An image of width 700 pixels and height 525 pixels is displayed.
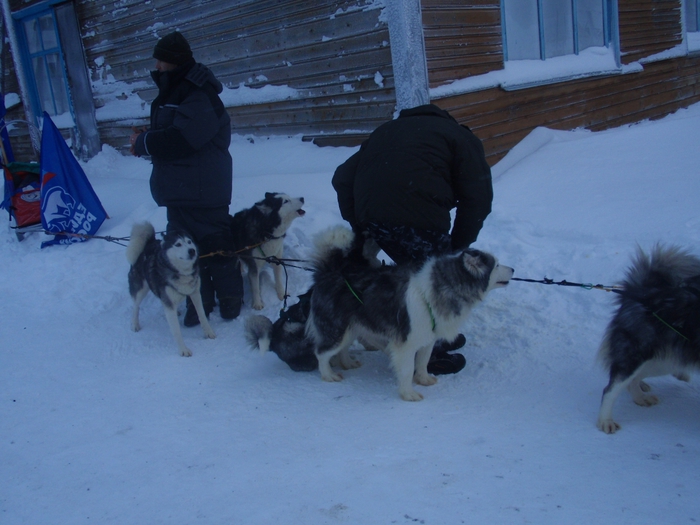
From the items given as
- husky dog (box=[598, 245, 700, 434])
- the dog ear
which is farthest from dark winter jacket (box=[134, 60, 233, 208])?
husky dog (box=[598, 245, 700, 434])

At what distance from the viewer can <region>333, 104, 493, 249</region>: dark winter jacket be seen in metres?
3.46

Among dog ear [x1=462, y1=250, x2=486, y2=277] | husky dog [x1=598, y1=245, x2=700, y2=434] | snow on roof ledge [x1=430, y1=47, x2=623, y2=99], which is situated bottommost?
husky dog [x1=598, y1=245, x2=700, y2=434]

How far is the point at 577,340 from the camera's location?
3.94m

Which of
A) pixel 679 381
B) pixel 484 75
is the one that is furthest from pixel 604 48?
pixel 679 381

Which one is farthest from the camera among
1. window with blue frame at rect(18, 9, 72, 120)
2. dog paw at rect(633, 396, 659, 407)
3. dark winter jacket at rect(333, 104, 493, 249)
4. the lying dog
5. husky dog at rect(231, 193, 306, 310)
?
window with blue frame at rect(18, 9, 72, 120)

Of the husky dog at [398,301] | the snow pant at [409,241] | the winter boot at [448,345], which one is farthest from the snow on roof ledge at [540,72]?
the husky dog at [398,301]

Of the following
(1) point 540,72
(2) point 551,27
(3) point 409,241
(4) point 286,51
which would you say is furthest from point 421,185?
(2) point 551,27

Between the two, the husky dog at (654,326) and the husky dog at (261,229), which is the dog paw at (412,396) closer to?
the husky dog at (654,326)

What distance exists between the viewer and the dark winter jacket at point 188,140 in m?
4.66

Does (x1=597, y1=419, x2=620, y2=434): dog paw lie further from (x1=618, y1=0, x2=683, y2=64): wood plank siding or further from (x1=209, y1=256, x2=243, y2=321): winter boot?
(x1=618, y1=0, x2=683, y2=64): wood plank siding

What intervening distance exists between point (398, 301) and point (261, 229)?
229 cm

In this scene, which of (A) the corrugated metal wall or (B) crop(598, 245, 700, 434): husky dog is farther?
(A) the corrugated metal wall

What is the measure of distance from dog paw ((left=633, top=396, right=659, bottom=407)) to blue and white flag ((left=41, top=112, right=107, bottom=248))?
20.0 feet

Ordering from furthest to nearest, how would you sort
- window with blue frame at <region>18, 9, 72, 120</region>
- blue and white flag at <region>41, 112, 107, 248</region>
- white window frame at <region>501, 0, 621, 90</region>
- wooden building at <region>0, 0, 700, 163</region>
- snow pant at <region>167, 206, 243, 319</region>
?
window with blue frame at <region>18, 9, 72, 120</region>, white window frame at <region>501, 0, 621, 90</region>, blue and white flag at <region>41, 112, 107, 248</region>, wooden building at <region>0, 0, 700, 163</region>, snow pant at <region>167, 206, 243, 319</region>
